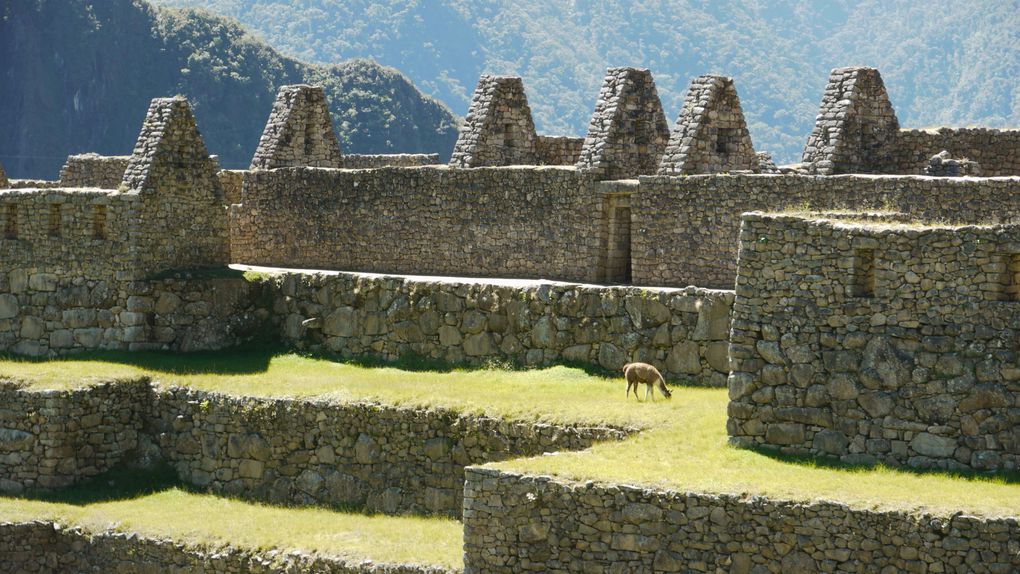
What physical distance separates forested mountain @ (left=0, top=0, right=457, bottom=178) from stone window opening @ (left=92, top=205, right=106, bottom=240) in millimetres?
43739

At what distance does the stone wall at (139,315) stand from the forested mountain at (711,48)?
113 feet

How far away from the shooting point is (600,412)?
2423 centimetres

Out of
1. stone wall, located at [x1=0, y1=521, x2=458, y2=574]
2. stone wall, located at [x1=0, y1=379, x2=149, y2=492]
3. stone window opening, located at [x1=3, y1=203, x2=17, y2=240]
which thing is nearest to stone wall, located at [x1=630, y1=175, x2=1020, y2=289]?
stone wall, located at [x1=0, y1=521, x2=458, y2=574]

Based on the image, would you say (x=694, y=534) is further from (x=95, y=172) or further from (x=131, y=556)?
(x=95, y=172)

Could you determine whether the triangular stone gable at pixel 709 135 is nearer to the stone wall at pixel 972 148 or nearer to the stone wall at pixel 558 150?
the stone wall at pixel 972 148

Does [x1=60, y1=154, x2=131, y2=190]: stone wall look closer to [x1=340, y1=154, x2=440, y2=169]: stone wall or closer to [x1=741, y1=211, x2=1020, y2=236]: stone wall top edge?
[x1=340, y1=154, x2=440, y2=169]: stone wall

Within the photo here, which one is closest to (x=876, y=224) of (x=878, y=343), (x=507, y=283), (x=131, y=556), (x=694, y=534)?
(x=878, y=343)

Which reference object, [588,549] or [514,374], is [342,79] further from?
[588,549]

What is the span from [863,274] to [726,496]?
3354 millimetres

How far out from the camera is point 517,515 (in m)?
21.3

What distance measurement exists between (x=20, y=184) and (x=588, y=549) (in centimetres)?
2324

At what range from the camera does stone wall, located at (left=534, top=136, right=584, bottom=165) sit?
34.2m

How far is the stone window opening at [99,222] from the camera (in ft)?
102

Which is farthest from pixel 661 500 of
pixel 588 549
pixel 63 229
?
pixel 63 229
